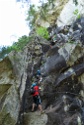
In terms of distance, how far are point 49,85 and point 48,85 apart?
0.22ft

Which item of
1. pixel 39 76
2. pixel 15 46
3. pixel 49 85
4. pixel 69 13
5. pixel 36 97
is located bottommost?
pixel 36 97

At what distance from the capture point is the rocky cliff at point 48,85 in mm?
11516

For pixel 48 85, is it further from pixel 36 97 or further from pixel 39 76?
pixel 36 97

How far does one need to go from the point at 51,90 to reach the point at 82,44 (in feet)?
15.9

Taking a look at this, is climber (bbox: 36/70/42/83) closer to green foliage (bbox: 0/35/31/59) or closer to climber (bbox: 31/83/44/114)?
climber (bbox: 31/83/44/114)

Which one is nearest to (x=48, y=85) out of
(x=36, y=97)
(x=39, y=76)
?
(x=39, y=76)

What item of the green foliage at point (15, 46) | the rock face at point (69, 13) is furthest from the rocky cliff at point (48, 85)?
the rock face at point (69, 13)

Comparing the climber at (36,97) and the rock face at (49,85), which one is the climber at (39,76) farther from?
the climber at (36,97)

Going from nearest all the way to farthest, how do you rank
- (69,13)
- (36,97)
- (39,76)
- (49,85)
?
(36,97) → (49,85) → (39,76) → (69,13)

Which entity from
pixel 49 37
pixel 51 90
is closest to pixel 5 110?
pixel 51 90

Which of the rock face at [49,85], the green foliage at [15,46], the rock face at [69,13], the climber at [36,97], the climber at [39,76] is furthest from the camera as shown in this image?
A: the rock face at [69,13]

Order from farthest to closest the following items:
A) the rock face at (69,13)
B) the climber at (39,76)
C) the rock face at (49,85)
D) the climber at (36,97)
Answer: the rock face at (69,13) < the climber at (39,76) < the climber at (36,97) < the rock face at (49,85)

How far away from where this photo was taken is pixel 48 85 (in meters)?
14.6

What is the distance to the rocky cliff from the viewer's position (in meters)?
11.5
